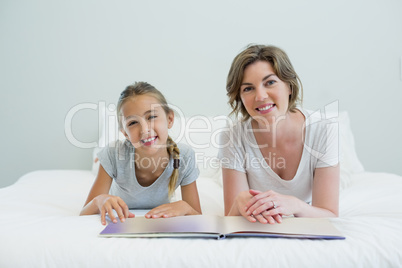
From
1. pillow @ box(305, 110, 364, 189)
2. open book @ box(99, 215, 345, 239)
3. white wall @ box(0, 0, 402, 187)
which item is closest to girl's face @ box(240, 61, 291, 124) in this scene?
open book @ box(99, 215, 345, 239)

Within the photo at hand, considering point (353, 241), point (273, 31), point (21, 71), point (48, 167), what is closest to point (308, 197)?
point (353, 241)

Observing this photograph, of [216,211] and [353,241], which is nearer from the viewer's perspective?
[353,241]

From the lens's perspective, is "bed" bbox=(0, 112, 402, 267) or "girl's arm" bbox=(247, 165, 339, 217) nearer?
"bed" bbox=(0, 112, 402, 267)

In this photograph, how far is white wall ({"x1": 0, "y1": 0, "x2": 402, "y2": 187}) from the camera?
84.4 inches

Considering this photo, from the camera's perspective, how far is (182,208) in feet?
3.45

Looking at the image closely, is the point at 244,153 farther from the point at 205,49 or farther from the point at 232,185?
the point at 205,49

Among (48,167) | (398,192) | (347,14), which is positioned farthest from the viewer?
(48,167)

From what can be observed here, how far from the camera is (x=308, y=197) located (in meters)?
1.24

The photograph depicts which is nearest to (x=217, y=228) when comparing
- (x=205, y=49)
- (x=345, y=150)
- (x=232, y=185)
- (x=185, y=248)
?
(x=185, y=248)

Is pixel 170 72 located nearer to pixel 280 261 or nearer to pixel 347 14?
pixel 347 14

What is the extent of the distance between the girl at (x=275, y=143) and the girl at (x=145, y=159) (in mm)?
170

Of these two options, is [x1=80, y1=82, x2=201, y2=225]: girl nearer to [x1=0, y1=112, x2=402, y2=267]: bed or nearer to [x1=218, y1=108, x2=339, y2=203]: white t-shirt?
[x1=218, y1=108, x2=339, y2=203]: white t-shirt

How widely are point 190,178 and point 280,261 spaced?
57 cm

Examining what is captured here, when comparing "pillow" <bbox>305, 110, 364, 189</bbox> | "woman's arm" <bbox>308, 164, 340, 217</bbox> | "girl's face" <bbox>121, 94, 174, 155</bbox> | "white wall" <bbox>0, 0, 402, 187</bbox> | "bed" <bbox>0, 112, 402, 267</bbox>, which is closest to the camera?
"bed" <bbox>0, 112, 402, 267</bbox>
